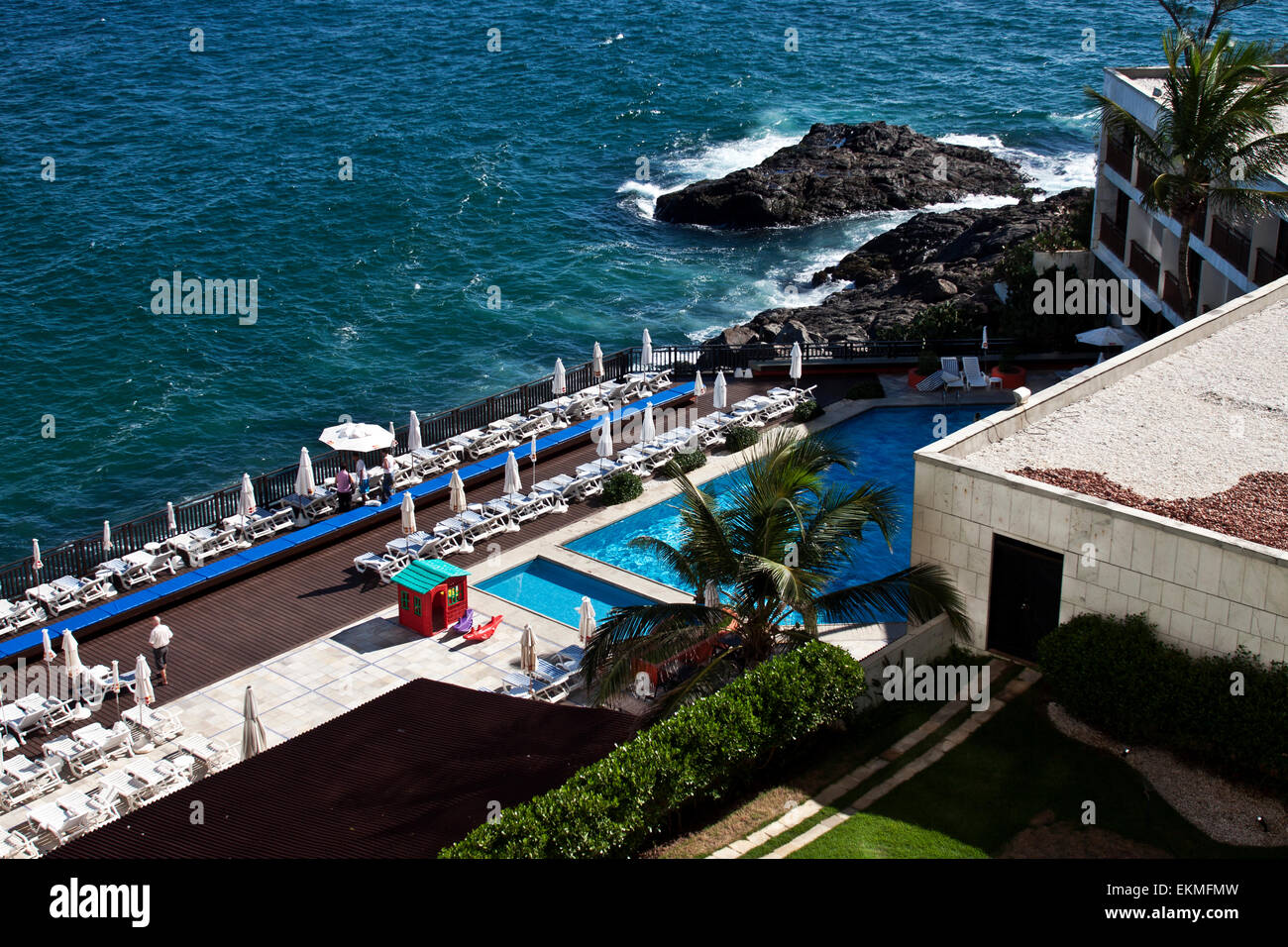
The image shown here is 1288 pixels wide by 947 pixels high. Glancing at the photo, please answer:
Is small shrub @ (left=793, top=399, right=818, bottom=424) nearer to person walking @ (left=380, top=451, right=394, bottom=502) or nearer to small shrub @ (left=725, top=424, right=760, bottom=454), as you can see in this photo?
small shrub @ (left=725, top=424, right=760, bottom=454)

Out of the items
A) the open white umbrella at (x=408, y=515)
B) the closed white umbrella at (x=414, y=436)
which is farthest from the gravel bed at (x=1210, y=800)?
the closed white umbrella at (x=414, y=436)

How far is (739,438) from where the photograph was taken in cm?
3619

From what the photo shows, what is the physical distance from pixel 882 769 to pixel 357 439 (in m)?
18.3

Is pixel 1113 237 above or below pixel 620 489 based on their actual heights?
above

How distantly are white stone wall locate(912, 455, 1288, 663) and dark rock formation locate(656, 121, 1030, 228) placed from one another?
4499 cm

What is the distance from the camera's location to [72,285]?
59.3 metres


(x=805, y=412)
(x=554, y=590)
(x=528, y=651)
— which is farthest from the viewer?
(x=805, y=412)

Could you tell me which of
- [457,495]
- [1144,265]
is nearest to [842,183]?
[1144,265]

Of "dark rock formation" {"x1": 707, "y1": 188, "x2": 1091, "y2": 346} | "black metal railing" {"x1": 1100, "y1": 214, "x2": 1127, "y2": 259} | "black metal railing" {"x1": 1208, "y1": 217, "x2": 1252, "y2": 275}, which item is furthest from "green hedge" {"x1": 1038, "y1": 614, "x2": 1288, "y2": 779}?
"dark rock formation" {"x1": 707, "y1": 188, "x2": 1091, "y2": 346}

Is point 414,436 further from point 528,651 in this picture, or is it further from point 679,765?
point 679,765

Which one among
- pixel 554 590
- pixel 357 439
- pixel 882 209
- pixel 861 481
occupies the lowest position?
pixel 554 590

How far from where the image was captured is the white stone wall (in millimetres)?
18688

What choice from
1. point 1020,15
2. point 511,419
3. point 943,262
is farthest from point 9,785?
point 1020,15
